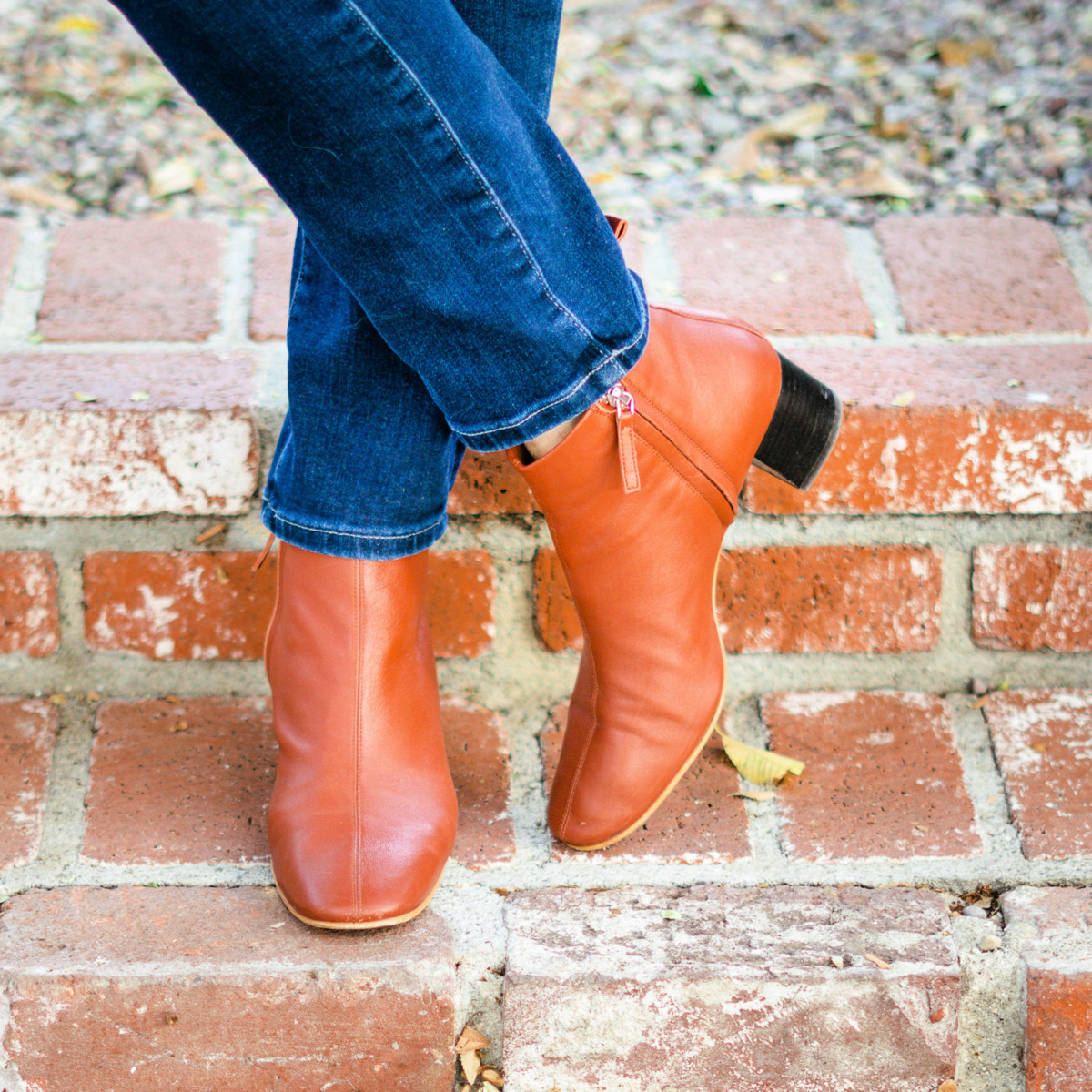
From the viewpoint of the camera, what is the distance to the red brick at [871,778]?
90cm

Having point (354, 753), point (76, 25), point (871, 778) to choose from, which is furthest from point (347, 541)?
point (76, 25)

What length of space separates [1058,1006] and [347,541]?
58 centimetres

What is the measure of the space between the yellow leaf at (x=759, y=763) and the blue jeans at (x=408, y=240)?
0.33 m

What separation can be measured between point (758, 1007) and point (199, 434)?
0.61 m

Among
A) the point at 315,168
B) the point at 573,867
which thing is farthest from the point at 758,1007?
the point at 315,168

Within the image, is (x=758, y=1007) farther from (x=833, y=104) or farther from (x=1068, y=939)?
(x=833, y=104)

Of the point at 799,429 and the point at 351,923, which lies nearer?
the point at 351,923

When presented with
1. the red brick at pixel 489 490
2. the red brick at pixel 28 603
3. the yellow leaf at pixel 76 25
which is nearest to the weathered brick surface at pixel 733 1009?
the red brick at pixel 489 490

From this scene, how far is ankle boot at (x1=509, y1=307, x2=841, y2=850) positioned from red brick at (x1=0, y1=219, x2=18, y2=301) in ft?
2.05

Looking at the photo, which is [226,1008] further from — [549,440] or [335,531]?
[549,440]

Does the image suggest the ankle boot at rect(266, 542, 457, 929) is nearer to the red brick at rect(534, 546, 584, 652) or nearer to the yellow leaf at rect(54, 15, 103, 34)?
the red brick at rect(534, 546, 584, 652)

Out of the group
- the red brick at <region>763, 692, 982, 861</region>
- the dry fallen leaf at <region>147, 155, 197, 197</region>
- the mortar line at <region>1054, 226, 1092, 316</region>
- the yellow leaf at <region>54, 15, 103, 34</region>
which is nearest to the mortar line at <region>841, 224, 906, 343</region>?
the mortar line at <region>1054, 226, 1092, 316</region>

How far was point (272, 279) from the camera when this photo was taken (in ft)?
3.75

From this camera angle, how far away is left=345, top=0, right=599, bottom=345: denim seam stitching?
0.61 m
